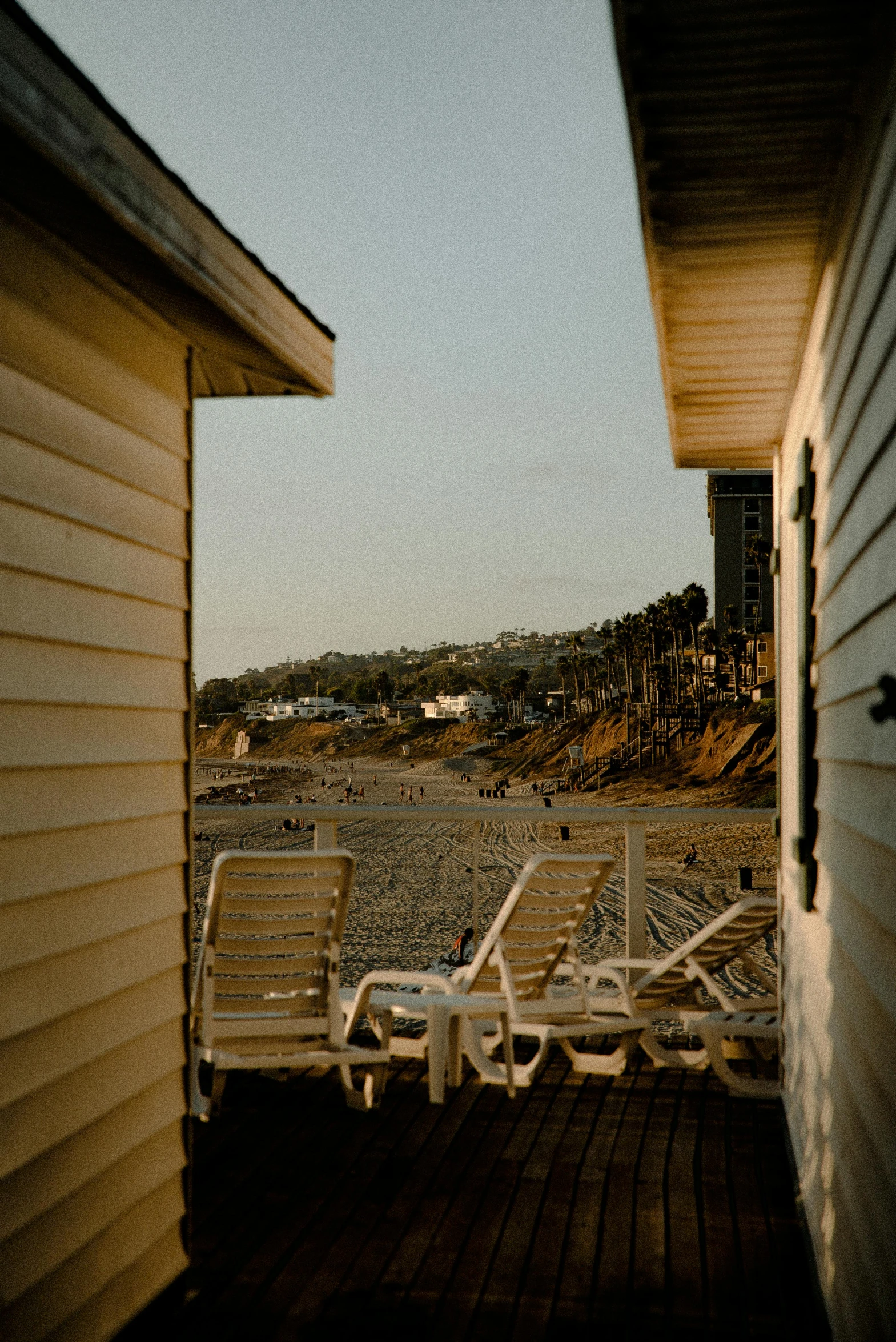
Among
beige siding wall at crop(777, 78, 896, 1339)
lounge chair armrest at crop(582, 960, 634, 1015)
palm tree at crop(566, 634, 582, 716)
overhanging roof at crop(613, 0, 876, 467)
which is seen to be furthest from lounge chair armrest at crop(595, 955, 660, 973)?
palm tree at crop(566, 634, 582, 716)

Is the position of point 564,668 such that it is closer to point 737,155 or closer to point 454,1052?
point 454,1052

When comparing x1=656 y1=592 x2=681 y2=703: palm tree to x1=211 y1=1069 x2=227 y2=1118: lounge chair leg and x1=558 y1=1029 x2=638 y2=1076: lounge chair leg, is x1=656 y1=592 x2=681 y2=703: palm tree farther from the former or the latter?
x1=211 y1=1069 x2=227 y2=1118: lounge chair leg

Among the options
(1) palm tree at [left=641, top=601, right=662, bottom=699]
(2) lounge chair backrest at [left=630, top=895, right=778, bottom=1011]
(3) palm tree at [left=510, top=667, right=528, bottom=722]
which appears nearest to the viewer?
(2) lounge chair backrest at [left=630, top=895, right=778, bottom=1011]

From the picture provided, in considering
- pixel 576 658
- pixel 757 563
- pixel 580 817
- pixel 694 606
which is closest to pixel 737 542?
pixel 757 563

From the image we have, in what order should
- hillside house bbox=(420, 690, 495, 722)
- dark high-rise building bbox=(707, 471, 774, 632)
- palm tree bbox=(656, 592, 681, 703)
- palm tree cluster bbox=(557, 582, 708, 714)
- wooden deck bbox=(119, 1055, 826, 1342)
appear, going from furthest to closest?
hillside house bbox=(420, 690, 495, 722)
dark high-rise building bbox=(707, 471, 774, 632)
palm tree bbox=(656, 592, 681, 703)
palm tree cluster bbox=(557, 582, 708, 714)
wooden deck bbox=(119, 1055, 826, 1342)

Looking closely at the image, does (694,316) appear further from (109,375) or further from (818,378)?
(109,375)

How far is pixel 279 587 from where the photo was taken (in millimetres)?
92562

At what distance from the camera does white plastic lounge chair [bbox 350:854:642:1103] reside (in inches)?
150

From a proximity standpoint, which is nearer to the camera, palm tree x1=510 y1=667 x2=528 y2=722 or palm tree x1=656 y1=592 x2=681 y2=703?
palm tree x1=656 y1=592 x2=681 y2=703

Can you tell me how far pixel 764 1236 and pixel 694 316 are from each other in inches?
95.6

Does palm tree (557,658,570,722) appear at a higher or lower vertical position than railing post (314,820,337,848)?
higher

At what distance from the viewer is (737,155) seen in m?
1.94

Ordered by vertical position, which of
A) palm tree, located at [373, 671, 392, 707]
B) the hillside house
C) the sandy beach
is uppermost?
palm tree, located at [373, 671, 392, 707]

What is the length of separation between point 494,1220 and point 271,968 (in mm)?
1061
